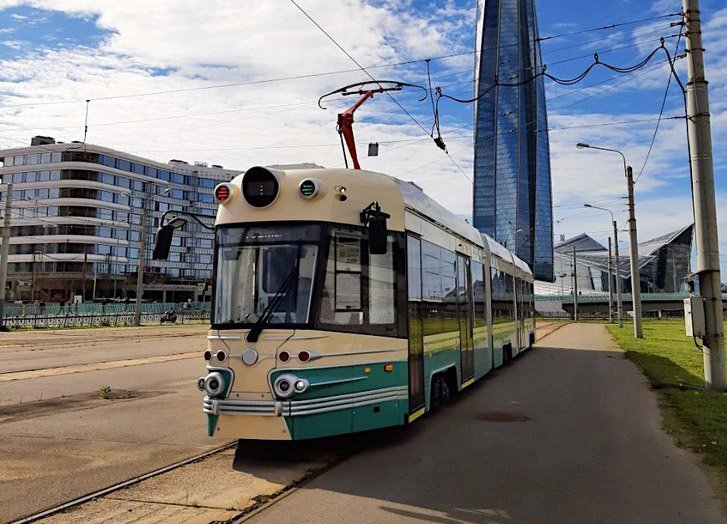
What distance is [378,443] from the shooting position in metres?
7.98

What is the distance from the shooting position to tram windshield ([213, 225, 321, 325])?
6902mm

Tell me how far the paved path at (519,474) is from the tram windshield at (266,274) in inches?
74.6

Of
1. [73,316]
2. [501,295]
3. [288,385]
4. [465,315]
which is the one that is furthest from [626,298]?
[288,385]

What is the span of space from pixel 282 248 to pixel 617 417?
→ 6481 millimetres

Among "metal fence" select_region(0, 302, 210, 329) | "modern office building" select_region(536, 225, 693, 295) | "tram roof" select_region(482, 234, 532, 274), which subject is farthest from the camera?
"modern office building" select_region(536, 225, 693, 295)

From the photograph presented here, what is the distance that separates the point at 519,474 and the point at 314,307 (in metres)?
2.84

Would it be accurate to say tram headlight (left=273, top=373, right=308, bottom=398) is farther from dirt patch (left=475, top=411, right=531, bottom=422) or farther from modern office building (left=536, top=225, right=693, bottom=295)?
modern office building (left=536, top=225, right=693, bottom=295)

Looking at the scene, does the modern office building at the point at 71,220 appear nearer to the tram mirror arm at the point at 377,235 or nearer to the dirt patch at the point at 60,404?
the dirt patch at the point at 60,404

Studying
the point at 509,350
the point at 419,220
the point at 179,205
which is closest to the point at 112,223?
the point at 179,205

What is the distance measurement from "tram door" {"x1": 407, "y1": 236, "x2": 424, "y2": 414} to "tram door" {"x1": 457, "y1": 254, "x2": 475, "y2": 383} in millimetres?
2775

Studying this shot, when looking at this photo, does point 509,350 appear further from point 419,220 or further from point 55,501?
point 55,501

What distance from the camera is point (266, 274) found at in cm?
710

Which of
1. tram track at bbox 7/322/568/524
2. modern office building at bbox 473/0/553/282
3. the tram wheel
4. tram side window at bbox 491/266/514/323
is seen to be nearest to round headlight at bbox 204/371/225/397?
tram track at bbox 7/322/568/524

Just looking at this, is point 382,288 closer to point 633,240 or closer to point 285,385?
point 285,385
